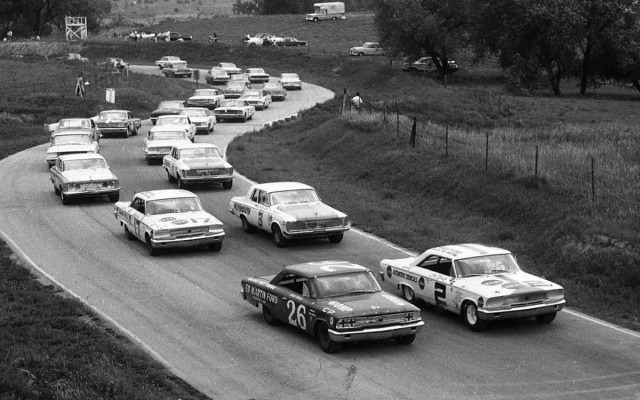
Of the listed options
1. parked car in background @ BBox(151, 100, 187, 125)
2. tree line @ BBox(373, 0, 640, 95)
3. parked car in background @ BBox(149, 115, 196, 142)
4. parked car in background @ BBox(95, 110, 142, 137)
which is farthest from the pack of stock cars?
tree line @ BBox(373, 0, 640, 95)

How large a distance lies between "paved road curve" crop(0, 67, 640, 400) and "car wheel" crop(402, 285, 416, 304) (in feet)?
1.35

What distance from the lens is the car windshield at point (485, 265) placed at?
17.9m

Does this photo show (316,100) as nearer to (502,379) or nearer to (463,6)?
(463,6)

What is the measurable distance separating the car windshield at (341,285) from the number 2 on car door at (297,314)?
31 cm

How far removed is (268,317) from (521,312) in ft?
14.6

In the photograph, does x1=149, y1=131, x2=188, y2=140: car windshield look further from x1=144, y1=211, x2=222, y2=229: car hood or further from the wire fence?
x1=144, y1=211, x2=222, y2=229: car hood

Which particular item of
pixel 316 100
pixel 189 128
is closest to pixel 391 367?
pixel 189 128

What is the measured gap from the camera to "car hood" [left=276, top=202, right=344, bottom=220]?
78.3 ft

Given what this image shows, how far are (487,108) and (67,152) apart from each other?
22.5 m

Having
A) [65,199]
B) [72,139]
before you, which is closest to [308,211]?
[65,199]

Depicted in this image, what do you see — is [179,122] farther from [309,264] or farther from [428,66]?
[428,66]

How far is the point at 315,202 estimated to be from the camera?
25.1 m

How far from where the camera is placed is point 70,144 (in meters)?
37.1

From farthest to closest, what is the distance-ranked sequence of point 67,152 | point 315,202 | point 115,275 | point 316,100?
point 316,100
point 67,152
point 315,202
point 115,275
